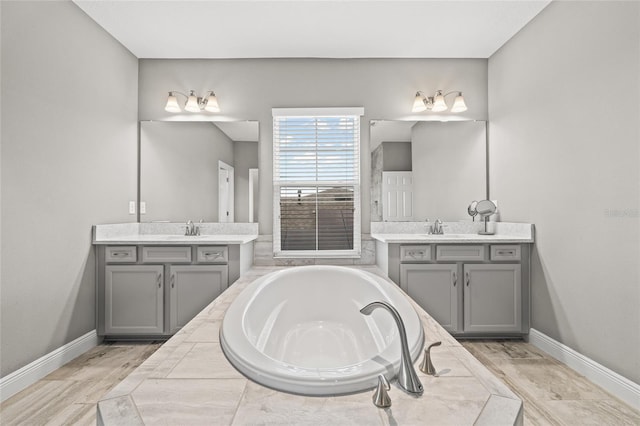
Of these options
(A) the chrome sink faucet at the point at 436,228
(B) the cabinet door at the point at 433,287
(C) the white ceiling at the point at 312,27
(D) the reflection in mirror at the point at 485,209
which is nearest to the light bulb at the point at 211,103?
Result: (C) the white ceiling at the point at 312,27

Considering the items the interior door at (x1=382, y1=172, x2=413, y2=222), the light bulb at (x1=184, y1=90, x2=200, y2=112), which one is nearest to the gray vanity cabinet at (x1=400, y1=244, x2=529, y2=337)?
the interior door at (x1=382, y1=172, x2=413, y2=222)

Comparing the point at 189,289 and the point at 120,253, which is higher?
the point at 120,253

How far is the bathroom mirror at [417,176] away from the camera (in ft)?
10.2

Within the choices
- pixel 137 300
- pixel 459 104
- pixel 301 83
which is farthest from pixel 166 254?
pixel 459 104

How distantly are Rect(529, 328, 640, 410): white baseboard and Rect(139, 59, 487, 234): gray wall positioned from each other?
1819mm

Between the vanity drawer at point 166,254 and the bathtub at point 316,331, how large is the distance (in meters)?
0.85

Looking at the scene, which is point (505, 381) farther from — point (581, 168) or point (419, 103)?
point (419, 103)

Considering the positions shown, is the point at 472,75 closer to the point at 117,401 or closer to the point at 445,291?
the point at 445,291

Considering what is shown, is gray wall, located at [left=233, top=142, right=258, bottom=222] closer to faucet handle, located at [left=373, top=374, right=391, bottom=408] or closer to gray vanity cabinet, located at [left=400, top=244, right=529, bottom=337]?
gray vanity cabinet, located at [left=400, top=244, right=529, bottom=337]

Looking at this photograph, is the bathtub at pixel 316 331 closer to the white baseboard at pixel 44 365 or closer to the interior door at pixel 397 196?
the interior door at pixel 397 196

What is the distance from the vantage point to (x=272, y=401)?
919 millimetres

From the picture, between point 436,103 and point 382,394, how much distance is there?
2827 millimetres

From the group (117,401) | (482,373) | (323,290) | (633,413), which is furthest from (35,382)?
(633,413)

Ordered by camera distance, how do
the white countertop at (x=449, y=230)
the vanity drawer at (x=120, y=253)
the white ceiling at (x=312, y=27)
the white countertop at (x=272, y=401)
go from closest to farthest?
the white countertop at (x=272, y=401) < the white ceiling at (x=312, y=27) < the vanity drawer at (x=120, y=253) < the white countertop at (x=449, y=230)
